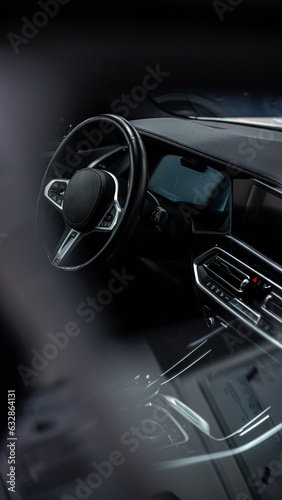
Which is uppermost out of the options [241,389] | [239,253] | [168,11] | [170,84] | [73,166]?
[168,11]

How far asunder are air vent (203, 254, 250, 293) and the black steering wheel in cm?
24

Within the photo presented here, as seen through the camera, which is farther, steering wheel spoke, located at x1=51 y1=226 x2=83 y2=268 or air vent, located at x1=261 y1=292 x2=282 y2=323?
steering wheel spoke, located at x1=51 y1=226 x2=83 y2=268

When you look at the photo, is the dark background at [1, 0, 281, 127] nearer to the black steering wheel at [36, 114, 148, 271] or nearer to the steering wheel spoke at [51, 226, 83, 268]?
the black steering wheel at [36, 114, 148, 271]

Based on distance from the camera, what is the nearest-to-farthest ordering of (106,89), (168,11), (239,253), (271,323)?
(271,323)
(239,253)
(106,89)
(168,11)

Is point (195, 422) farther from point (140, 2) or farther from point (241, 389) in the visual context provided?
point (140, 2)

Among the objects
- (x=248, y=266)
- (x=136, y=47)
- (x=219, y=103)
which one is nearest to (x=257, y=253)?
(x=248, y=266)

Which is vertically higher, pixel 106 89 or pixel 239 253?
pixel 106 89

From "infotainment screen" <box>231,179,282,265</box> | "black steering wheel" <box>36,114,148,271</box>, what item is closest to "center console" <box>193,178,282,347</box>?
"infotainment screen" <box>231,179,282,265</box>

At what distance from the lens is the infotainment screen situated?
1108 mm

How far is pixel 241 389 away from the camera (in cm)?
125

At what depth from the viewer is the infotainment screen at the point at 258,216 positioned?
1.11 meters

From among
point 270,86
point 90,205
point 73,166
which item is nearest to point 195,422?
point 90,205

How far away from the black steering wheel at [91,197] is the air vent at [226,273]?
238 millimetres

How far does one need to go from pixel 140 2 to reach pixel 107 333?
1.28 m
